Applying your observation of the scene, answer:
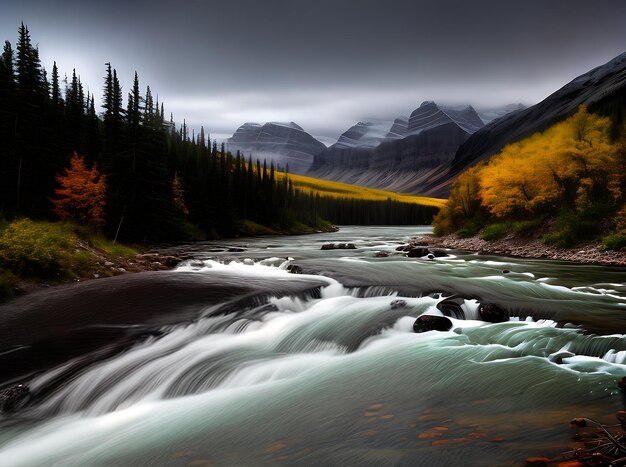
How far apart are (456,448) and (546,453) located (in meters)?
0.96

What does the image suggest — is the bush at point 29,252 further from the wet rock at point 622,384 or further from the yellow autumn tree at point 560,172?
the yellow autumn tree at point 560,172

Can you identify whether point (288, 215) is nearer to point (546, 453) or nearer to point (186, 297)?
point (186, 297)

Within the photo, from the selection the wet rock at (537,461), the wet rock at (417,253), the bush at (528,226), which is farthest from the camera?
the bush at (528,226)

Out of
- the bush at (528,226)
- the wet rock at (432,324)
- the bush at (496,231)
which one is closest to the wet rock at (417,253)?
the bush at (528,226)

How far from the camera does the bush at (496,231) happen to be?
128 feet

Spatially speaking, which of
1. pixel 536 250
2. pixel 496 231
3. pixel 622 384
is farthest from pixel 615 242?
pixel 622 384

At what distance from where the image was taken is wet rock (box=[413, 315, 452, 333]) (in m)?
10.2

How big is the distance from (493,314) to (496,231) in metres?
32.0

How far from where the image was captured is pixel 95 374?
7.74m

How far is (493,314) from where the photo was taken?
35.7 ft

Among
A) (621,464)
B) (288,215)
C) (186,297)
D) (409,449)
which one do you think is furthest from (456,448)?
(288,215)

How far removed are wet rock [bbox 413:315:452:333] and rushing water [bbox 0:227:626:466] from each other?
9.7 inches

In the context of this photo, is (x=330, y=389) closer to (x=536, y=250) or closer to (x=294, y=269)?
(x=294, y=269)

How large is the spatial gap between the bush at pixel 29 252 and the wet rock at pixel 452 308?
1572 centimetres
